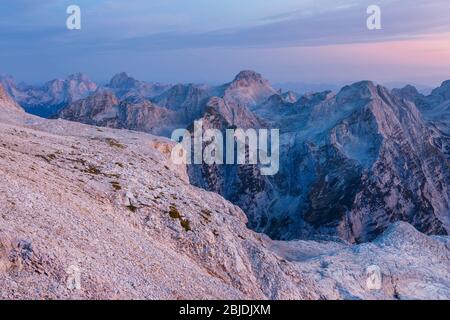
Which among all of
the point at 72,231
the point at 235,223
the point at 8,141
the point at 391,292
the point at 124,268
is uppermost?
the point at 8,141

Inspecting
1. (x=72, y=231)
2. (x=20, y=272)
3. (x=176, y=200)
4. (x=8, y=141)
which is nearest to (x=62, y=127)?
(x=8, y=141)

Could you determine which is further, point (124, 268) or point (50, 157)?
point (50, 157)

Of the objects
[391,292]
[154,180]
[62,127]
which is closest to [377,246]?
[391,292]

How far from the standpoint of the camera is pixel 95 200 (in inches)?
2276

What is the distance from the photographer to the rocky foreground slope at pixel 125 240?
134ft

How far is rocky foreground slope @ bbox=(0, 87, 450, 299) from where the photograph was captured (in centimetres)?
4097

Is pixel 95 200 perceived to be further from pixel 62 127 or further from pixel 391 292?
pixel 391 292

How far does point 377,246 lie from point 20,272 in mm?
94307

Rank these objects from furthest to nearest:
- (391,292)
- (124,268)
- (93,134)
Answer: (93,134) → (391,292) → (124,268)

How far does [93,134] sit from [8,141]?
117ft

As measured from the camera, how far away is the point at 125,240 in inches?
2018

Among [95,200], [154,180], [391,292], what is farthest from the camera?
[391,292]

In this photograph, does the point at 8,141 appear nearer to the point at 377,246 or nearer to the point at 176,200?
the point at 176,200

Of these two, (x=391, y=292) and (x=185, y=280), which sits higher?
(x=185, y=280)
